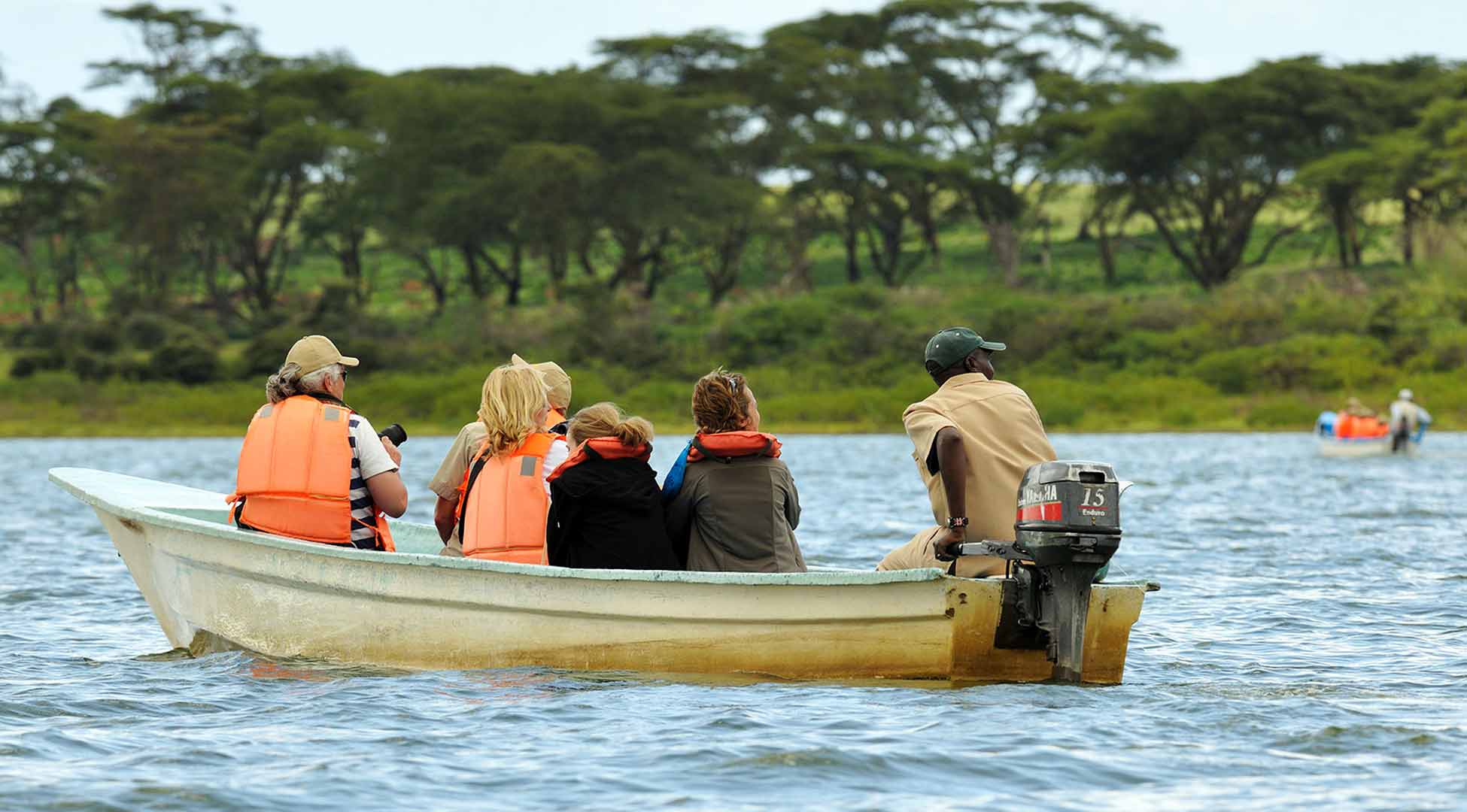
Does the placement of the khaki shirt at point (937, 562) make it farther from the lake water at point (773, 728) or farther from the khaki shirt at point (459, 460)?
the khaki shirt at point (459, 460)

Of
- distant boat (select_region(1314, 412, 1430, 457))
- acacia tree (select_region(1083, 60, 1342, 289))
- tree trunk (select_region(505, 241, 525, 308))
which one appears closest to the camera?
distant boat (select_region(1314, 412, 1430, 457))

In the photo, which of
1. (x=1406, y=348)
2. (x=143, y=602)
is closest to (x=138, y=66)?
(x=1406, y=348)

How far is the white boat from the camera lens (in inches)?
305

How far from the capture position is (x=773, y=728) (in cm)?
722

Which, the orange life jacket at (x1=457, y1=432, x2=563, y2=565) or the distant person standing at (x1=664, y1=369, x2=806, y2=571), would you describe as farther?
the orange life jacket at (x1=457, y1=432, x2=563, y2=565)

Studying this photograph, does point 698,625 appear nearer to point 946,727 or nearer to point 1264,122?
point 946,727

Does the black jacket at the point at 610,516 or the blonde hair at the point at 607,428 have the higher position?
the blonde hair at the point at 607,428

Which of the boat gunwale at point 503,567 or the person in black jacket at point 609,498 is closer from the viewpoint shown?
the boat gunwale at point 503,567

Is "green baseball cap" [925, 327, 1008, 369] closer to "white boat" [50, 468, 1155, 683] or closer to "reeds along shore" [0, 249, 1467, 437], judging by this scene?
"white boat" [50, 468, 1155, 683]

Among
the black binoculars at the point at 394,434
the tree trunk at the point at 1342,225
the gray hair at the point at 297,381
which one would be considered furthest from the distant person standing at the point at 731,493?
the tree trunk at the point at 1342,225

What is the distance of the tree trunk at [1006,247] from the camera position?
55691mm

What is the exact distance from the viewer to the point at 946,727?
7.22 m

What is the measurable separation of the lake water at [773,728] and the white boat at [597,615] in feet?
0.38

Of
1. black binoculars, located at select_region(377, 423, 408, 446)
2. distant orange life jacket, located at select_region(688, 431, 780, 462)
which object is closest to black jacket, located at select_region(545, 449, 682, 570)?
distant orange life jacket, located at select_region(688, 431, 780, 462)
